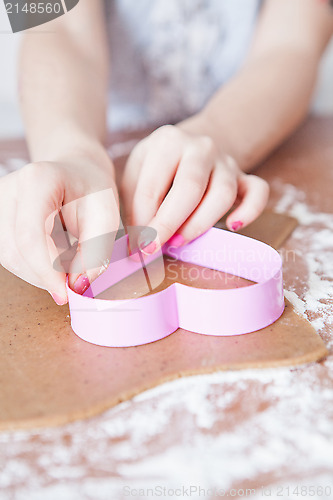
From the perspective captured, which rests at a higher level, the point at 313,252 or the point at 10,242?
the point at 10,242

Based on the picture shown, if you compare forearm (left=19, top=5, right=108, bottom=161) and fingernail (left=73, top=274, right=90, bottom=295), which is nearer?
fingernail (left=73, top=274, right=90, bottom=295)

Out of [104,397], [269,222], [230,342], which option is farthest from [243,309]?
[269,222]

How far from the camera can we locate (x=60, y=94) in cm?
82

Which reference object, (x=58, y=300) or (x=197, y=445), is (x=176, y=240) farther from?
(x=197, y=445)

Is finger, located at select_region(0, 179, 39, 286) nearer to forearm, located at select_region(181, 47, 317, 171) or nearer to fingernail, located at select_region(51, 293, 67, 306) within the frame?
fingernail, located at select_region(51, 293, 67, 306)

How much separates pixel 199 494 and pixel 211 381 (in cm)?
10

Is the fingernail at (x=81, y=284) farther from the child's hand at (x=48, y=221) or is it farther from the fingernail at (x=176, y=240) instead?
the fingernail at (x=176, y=240)

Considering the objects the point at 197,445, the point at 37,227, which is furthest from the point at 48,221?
the point at 197,445

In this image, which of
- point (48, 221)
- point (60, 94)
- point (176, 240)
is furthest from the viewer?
point (60, 94)

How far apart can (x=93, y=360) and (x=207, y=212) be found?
0.22m

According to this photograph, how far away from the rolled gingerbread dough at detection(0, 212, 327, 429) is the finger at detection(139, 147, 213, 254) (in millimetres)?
114

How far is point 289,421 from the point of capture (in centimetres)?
40

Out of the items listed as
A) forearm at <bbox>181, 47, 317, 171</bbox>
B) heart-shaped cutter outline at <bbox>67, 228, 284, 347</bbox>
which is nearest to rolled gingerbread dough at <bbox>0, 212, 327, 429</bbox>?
heart-shaped cutter outline at <bbox>67, 228, 284, 347</bbox>

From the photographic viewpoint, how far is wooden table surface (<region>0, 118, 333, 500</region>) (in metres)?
0.36
